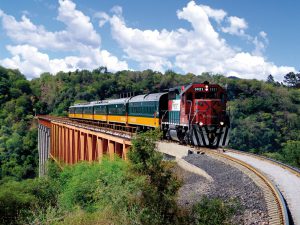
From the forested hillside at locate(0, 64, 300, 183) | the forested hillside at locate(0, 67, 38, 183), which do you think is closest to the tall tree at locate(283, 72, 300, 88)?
the forested hillside at locate(0, 64, 300, 183)

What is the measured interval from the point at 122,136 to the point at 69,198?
6.30m

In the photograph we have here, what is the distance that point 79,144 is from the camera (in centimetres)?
4091

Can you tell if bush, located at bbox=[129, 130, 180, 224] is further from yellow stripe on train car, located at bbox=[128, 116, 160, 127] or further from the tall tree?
the tall tree

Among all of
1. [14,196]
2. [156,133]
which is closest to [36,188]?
[14,196]

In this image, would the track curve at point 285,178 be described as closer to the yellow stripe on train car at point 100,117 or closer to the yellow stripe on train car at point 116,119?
the yellow stripe on train car at point 116,119

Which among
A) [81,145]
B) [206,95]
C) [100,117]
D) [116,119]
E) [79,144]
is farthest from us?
[100,117]

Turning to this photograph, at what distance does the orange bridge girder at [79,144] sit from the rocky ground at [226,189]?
5.64 meters

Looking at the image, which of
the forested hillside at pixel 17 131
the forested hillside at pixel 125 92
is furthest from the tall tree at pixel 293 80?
the forested hillside at pixel 17 131

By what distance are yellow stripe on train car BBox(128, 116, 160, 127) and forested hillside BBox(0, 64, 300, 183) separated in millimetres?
24778

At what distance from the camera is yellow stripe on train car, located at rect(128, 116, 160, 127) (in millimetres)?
26016

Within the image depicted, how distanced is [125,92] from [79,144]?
45278 millimetres

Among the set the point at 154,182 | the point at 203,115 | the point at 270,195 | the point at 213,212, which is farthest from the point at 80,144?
the point at 213,212

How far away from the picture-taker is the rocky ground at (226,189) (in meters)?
10.8

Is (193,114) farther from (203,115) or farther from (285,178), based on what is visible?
(285,178)
